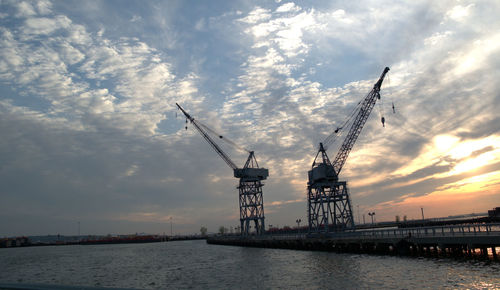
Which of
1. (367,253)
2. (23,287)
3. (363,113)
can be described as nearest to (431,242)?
(367,253)

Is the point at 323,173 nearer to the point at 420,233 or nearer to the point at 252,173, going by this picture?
the point at 252,173

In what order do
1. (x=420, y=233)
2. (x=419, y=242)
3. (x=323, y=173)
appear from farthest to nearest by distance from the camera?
(x=323, y=173) < (x=420, y=233) < (x=419, y=242)

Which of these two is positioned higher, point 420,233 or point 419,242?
point 420,233

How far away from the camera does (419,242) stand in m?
46.1

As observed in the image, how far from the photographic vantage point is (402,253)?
48.1 m

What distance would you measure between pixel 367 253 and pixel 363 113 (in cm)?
4891

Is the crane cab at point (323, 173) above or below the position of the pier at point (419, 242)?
above

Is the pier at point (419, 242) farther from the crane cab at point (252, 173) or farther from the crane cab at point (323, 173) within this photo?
the crane cab at point (252, 173)

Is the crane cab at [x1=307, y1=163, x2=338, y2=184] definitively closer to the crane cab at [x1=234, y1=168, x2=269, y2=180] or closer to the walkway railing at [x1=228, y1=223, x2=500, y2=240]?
the walkway railing at [x1=228, y1=223, x2=500, y2=240]

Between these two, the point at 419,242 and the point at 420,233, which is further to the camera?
the point at 420,233

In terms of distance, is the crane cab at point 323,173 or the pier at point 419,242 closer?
the pier at point 419,242

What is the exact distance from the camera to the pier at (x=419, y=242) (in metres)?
39.1

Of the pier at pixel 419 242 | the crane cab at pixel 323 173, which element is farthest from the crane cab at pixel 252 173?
the pier at pixel 419 242

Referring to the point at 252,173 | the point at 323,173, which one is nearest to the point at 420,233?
the point at 323,173
